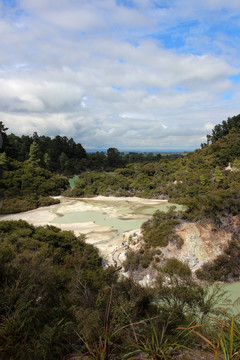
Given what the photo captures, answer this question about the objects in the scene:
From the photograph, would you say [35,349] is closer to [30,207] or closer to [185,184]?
[30,207]

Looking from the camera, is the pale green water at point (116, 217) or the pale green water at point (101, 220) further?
the pale green water at point (116, 217)

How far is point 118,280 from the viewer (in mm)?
9461

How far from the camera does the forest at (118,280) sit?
2625 millimetres

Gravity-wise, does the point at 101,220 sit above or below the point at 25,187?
below

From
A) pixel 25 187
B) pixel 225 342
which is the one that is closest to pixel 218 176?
pixel 25 187

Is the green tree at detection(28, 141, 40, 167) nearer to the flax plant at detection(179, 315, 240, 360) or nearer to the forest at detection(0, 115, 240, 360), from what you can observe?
the forest at detection(0, 115, 240, 360)

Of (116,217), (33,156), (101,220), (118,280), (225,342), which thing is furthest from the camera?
(33,156)

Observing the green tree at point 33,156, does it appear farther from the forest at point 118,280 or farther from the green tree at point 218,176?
the green tree at point 218,176

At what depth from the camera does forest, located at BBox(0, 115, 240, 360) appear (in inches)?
103

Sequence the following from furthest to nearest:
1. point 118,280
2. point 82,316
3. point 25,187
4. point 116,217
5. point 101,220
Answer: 1. point 25,187
2. point 116,217
3. point 101,220
4. point 118,280
5. point 82,316

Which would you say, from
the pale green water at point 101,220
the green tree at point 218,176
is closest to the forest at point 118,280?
the green tree at point 218,176

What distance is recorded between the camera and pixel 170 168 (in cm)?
4184

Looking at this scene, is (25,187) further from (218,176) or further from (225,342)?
(225,342)

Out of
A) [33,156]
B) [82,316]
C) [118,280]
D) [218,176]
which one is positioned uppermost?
[33,156]
